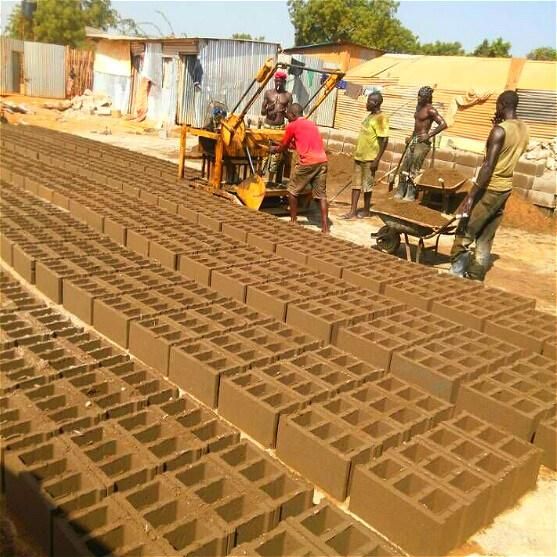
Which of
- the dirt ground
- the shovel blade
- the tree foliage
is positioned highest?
the tree foliage

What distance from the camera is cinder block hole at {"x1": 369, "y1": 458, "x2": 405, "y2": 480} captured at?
291 centimetres

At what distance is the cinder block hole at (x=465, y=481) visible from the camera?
2.88m

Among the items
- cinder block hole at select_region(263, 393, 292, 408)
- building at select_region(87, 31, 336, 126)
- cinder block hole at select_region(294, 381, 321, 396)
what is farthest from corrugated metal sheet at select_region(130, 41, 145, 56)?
cinder block hole at select_region(263, 393, 292, 408)

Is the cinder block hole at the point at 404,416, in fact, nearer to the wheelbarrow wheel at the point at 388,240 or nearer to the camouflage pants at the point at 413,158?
the wheelbarrow wheel at the point at 388,240

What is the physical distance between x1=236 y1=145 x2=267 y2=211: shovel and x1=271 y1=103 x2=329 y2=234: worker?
16.4 inches

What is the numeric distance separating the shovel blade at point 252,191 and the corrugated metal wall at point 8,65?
22.4 meters

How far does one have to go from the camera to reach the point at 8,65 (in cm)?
2639

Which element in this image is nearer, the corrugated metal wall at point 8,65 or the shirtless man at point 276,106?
the shirtless man at point 276,106

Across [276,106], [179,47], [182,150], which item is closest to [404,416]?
[182,150]

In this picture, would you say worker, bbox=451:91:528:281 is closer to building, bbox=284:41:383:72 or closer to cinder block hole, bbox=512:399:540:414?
cinder block hole, bbox=512:399:540:414

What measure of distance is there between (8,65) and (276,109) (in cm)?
2180

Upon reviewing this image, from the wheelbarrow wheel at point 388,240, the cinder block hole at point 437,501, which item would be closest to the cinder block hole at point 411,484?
the cinder block hole at point 437,501

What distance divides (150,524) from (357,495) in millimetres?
1029

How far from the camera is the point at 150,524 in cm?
233
